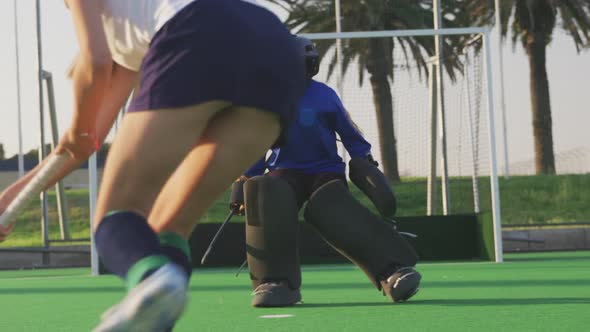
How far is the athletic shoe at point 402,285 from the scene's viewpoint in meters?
5.52

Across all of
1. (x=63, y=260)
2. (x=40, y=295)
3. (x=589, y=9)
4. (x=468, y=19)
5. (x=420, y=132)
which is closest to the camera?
(x=40, y=295)

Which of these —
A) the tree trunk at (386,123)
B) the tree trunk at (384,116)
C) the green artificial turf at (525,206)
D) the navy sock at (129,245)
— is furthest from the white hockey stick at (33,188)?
the green artificial turf at (525,206)

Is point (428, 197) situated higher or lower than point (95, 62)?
lower

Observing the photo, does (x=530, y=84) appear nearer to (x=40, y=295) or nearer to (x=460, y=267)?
(x=460, y=267)

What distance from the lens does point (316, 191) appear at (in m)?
5.90

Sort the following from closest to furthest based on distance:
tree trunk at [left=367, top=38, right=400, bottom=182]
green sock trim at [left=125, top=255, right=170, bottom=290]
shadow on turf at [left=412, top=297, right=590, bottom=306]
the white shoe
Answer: the white shoe
green sock trim at [left=125, top=255, right=170, bottom=290]
shadow on turf at [left=412, top=297, right=590, bottom=306]
tree trunk at [left=367, top=38, right=400, bottom=182]

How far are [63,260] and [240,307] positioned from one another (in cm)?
882

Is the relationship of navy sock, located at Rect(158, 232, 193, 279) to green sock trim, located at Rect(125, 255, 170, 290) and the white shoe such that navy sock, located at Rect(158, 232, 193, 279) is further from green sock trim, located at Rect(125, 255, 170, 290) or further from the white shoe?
the white shoe

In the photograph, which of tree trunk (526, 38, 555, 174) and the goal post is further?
tree trunk (526, 38, 555, 174)

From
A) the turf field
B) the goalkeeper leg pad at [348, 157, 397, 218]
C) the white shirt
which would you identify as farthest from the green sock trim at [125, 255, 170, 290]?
the goalkeeper leg pad at [348, 157, 397, 218]

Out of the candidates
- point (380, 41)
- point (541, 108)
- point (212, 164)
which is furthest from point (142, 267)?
point (541, 108)

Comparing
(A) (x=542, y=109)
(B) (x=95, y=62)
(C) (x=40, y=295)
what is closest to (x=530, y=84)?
(A) (x=542, y=109)

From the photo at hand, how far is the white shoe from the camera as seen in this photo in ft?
6.75

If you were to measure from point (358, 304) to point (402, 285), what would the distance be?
0.26 m
